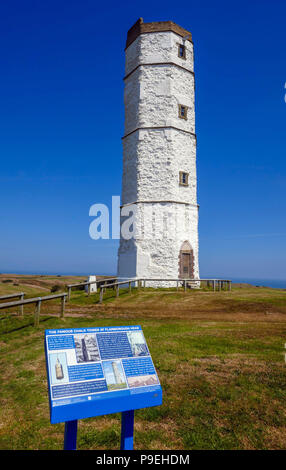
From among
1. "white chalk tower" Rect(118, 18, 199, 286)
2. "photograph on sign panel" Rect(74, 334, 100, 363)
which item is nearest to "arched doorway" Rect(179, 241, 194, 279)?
"white chalk tower" Rect(118, 18, 199, 286)

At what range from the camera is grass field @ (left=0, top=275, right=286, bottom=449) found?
173 inches

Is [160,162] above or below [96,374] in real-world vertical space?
above

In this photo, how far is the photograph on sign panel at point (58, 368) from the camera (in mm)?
3293

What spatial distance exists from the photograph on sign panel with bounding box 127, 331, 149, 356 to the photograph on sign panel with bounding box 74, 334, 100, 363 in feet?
1.58

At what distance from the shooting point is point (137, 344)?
4.04 m

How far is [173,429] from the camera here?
459cm

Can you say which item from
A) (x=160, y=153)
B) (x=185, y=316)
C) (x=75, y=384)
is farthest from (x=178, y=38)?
(x=75, y=384)

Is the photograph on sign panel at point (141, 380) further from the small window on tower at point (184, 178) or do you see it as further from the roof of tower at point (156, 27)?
the roof of tower at point (156, 27)

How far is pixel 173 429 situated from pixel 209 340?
461 cm

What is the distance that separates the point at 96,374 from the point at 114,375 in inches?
8.1

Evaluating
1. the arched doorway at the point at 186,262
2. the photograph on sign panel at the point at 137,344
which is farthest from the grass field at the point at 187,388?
the arched doorway at the point at 186,262

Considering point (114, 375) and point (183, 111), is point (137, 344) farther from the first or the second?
point (183, 111)

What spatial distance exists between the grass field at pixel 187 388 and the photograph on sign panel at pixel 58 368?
1560 millimetres

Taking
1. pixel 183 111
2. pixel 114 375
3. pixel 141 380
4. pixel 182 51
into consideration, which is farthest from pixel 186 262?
pixel 114 375
